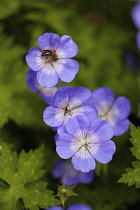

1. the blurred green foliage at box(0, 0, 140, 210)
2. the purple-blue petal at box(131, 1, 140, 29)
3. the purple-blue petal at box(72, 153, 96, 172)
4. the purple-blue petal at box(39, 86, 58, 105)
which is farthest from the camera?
the purple-blue petal at box(131, 1, 140, 29)

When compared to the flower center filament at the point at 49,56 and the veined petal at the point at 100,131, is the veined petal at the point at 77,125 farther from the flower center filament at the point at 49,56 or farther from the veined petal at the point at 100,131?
the flower center filament at the point at 49,56

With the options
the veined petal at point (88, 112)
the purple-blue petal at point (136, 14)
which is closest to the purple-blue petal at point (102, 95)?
the veined petal at point (88, 112)

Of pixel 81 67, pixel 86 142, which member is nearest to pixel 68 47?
pixel 86 142

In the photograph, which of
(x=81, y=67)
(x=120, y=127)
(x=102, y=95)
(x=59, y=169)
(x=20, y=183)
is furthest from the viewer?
(x=81, y=67)

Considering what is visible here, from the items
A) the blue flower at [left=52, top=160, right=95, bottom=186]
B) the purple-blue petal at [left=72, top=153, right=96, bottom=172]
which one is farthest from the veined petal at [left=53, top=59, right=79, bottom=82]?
the blue flower at [left=52, top=160, right=95, bottom=186]

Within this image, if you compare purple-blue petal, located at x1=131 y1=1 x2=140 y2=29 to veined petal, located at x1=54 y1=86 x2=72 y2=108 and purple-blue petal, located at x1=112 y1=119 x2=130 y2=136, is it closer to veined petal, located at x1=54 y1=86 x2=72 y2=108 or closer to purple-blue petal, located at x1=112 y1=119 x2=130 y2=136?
purple-blue petal, located at x1=112 y1=119 x2=130 y2=136

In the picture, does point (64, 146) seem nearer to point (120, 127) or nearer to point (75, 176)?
point (120, 127)

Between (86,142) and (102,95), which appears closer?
(86,142)
